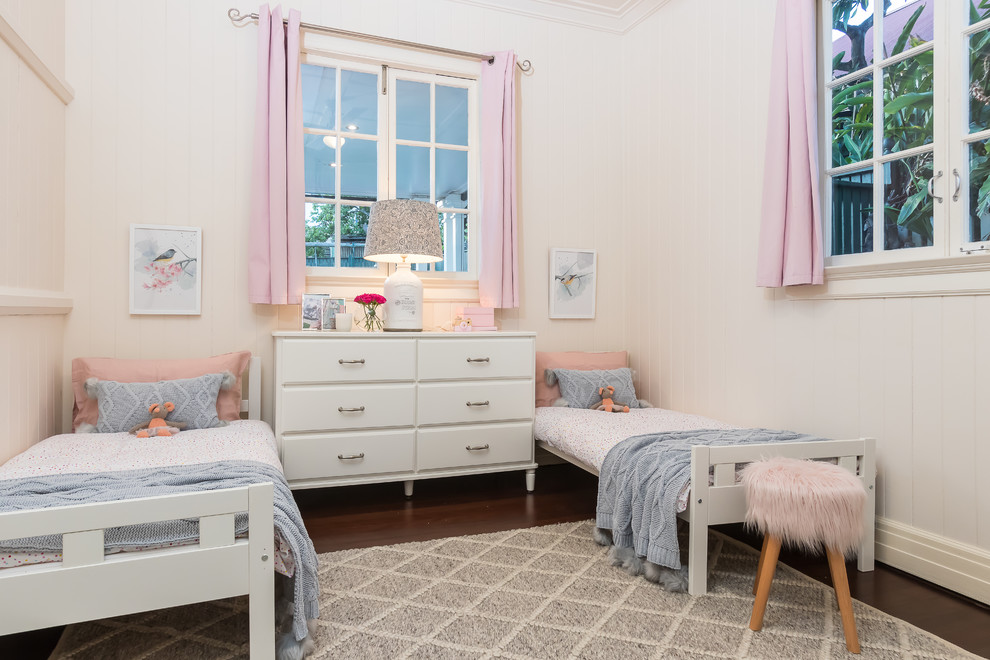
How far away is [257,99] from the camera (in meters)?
2.99

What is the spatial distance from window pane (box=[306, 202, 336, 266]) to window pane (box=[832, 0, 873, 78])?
2.44 m

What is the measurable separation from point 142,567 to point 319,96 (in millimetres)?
2571

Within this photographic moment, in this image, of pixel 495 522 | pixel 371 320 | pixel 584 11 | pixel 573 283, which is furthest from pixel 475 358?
Result: pixel 584 11

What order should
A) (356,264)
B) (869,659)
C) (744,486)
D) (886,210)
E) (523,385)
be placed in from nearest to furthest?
1. (869,659)
2. (744,486)
3. (886,210)
4. (523,385)
5. (356,264)

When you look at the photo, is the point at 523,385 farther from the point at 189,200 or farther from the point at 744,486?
the point at 189,200

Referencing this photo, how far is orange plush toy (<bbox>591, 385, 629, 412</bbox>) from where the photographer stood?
125 inches

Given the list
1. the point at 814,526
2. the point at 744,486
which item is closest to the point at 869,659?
the point at 814,526

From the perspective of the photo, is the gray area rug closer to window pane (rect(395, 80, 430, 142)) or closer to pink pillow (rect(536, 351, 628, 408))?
pink pillow (rect(536, 351, 628, 408))

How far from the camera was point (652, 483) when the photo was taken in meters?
2.07

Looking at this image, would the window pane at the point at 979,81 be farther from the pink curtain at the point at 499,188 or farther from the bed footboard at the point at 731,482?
the pink curtain at the point at 499,188

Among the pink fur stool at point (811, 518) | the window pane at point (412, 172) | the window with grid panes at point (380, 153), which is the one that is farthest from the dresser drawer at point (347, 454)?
the pink fur stool at point (811, 518)

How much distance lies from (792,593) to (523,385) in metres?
1.52

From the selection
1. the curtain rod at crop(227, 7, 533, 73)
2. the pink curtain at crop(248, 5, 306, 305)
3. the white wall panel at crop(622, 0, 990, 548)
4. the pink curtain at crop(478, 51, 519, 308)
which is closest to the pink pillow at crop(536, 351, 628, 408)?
the white wall panel at crop(622, 0, 990, 548)

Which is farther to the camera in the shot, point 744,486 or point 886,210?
point 886,210
